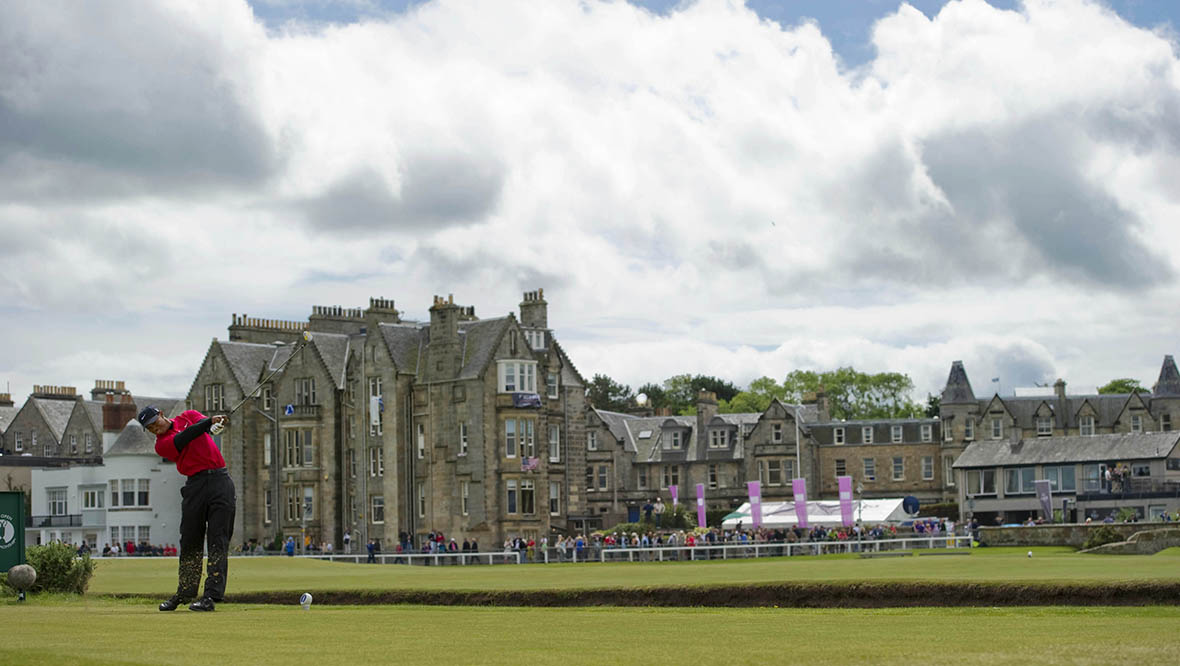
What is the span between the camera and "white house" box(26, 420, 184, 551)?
3494 inches

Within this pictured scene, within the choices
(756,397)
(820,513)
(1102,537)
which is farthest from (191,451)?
(756,397)

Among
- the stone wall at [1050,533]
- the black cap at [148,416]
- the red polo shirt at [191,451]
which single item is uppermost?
the black cap at [148,416]

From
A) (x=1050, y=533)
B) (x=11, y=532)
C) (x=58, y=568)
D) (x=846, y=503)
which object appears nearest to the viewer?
(x=11, y=532)

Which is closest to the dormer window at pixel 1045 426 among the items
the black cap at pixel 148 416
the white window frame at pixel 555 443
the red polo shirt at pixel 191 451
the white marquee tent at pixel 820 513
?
the white marquee tent at pixel 820 513

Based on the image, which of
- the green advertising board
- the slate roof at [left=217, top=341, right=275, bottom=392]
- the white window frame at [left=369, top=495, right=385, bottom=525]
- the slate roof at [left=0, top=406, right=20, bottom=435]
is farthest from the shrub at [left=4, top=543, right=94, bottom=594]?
the slate roof at [left=0, top=406, right=20, bottom=435]

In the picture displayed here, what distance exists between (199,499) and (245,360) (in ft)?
243

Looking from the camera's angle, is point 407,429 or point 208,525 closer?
point 208,525

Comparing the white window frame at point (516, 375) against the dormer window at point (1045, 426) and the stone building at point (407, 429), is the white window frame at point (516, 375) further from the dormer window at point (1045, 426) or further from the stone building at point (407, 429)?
the dormer window at point (1045, 426)

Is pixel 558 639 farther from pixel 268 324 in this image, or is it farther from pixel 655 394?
pixel 655 394

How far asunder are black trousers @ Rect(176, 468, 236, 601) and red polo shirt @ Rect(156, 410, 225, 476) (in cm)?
13

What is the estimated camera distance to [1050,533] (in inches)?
2574

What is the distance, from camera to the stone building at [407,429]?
80250 millimetres

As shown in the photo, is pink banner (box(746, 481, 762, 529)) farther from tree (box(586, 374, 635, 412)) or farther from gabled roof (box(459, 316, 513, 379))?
tree (box(586, 374, 635, 412))

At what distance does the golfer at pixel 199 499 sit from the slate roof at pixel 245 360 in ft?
233
